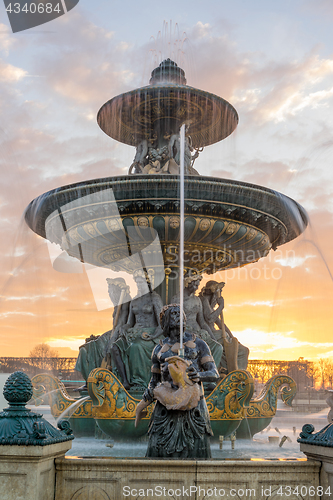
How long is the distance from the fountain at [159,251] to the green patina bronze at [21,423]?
3511 millimetres

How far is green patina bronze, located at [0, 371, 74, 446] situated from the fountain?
351 centimetres

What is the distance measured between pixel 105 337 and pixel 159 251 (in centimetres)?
182

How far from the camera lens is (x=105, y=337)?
8.82 meters

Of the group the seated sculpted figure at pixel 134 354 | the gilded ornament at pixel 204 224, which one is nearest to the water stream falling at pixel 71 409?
the seated sculpted figure at pixel 134 354

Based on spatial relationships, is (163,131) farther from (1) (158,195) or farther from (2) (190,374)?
(2) (190,374)

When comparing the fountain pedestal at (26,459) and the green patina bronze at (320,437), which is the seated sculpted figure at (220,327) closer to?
the green patina bronze at (320,437)

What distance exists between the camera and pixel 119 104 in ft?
34.1

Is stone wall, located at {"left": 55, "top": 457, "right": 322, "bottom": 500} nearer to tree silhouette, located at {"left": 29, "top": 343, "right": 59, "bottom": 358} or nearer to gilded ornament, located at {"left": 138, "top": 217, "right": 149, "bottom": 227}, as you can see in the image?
gilded ornament, located at {"left": 138, "top": 217, "right": 149, "bottom": 227}

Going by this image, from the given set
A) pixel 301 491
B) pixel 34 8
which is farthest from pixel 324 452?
pixel 34 8

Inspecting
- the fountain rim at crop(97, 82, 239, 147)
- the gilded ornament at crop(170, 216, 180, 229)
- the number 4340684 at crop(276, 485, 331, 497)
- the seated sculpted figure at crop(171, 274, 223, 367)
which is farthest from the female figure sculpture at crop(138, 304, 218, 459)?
the fountain rim at crop(97, 82, 239, 147)

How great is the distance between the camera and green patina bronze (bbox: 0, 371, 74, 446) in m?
3.30

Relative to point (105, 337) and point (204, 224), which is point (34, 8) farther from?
point (105, 337)

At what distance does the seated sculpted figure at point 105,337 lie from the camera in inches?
340

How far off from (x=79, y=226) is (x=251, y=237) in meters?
2.87
